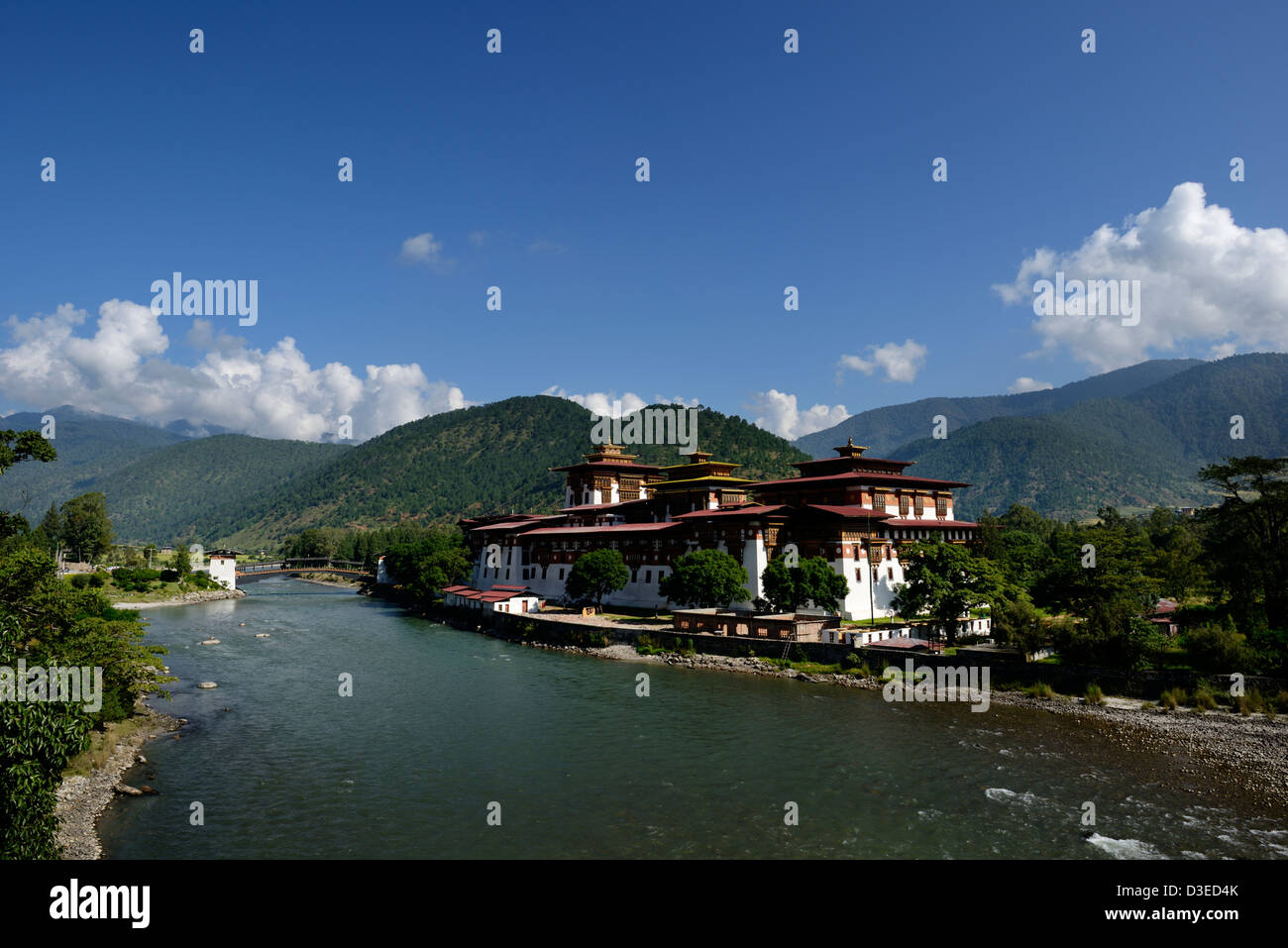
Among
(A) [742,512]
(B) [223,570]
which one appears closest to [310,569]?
(B) [223,570]

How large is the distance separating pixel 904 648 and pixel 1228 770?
20.1 meters

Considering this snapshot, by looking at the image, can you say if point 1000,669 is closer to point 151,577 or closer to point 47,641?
point 47,641

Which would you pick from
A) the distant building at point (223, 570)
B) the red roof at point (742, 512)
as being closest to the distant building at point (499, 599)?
the red roof at point (742, 512)

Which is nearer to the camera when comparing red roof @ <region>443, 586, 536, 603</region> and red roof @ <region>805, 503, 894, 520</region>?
red roof @ <region>805, 503, 894, 520</region>

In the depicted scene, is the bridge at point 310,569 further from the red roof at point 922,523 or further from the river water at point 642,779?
the red roof at point 922,523

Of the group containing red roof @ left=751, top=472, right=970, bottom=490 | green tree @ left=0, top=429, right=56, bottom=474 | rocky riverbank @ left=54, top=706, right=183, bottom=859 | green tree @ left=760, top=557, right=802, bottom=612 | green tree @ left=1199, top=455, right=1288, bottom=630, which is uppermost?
red roof @ left=751, top=472, right=970, bottom=490

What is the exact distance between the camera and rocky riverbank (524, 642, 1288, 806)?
3247 centimetres

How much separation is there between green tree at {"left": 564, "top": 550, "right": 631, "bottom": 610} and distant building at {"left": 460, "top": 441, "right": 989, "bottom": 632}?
3.59 m

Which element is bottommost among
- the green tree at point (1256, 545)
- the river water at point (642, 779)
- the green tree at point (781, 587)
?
the river water at point (642, 779)

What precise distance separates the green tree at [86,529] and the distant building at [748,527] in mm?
75233

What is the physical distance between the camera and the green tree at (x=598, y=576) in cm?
8012

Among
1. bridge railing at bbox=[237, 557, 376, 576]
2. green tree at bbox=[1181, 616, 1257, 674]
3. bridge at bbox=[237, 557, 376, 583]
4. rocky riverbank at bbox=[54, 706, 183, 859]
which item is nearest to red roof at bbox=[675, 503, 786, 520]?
green tree at bbox=[1181, 616, 1257, 674]

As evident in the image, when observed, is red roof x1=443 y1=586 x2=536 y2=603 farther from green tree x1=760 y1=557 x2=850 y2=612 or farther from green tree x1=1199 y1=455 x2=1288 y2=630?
green tree x1=1199 y1=455 x2=1288 y2=630

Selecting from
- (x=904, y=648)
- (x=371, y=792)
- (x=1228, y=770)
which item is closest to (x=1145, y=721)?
(x=1228, y=770)
